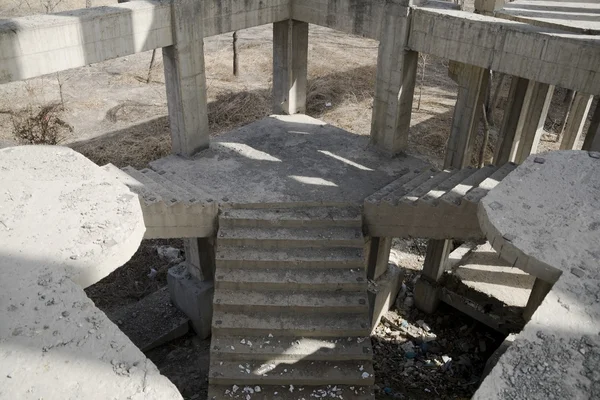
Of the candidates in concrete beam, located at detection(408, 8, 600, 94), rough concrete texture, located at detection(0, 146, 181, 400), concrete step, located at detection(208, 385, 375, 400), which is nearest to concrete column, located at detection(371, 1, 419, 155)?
concrete beam, located at detection(408, 8, 600, 94)

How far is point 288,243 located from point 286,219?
1.77 feet

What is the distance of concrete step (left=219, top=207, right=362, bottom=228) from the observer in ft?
37.7

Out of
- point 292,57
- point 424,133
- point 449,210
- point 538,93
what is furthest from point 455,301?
point 424,133

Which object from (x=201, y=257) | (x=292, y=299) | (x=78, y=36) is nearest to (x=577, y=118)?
(x=292, y=299)

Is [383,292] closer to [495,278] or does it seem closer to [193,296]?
[495,278]

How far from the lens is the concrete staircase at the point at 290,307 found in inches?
386

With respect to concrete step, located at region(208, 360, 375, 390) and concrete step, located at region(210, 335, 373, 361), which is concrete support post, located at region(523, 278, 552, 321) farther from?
concrete step, located at region(208, 360, 375, 390)

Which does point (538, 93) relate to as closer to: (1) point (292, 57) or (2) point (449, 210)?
(2) point (449, 210)

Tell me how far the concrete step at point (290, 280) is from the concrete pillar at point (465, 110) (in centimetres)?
431

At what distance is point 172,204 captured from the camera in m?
10.8

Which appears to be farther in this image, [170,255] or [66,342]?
[170,255]

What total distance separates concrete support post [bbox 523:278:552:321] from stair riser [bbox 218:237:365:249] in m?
4.37

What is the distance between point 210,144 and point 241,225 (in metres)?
3.70

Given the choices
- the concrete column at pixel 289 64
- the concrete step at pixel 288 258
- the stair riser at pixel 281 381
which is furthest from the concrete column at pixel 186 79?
the stair riser at pixel 281 381
